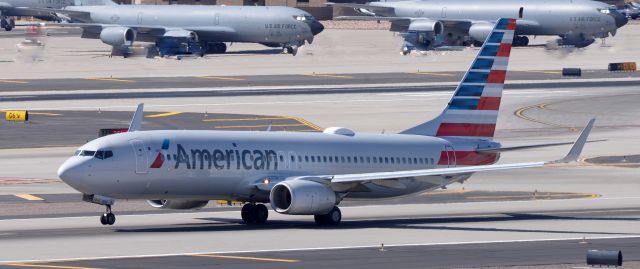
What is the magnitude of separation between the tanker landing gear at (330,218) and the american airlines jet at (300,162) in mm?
35

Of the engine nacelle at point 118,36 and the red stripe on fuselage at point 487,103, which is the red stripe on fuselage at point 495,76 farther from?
the engine nacelle at point 118,36

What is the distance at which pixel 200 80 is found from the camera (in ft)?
440

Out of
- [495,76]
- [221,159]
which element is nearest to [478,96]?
[495,76]

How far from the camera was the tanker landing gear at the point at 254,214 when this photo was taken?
51844 mm

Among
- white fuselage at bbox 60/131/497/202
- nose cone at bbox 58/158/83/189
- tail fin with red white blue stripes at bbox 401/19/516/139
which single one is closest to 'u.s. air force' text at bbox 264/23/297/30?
tail fin with red white blue stripes at bbox 401/19/516/139

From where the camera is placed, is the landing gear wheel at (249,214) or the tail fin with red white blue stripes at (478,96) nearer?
the landing gear wheel at (249,214)

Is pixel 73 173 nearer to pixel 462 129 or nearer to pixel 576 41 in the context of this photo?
pixel 462 129

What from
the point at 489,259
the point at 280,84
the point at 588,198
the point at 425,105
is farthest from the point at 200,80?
the point at 489,259

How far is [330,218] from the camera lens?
168ft

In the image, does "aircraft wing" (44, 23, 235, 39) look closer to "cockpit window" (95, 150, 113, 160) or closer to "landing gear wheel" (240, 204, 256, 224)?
"landing gear wheel" (240, 204, 256, 224)

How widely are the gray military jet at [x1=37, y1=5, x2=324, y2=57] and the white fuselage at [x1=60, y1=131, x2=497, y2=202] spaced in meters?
106

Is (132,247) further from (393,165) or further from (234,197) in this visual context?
(393,165)

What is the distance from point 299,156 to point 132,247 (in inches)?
405

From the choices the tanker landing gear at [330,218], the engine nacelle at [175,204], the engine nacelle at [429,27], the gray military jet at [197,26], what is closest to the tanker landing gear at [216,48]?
the gray military jet at [197,26]
